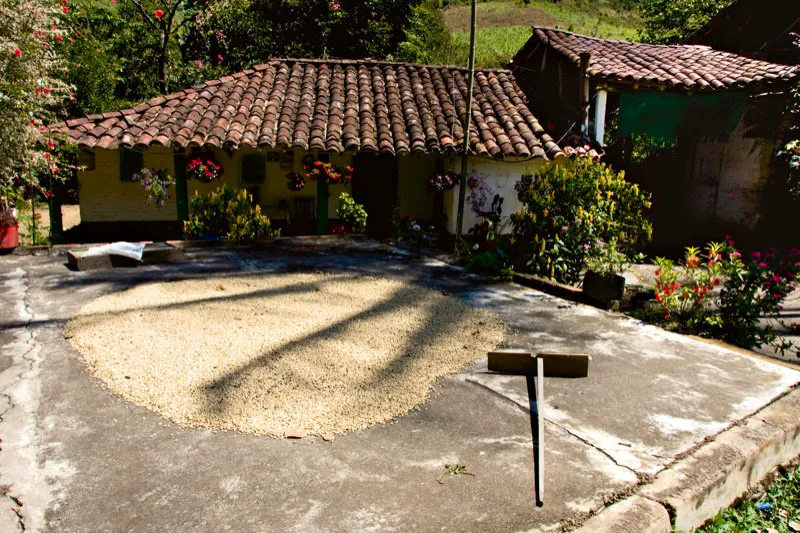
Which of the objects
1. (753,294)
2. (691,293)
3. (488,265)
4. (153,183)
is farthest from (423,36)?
(753,294)

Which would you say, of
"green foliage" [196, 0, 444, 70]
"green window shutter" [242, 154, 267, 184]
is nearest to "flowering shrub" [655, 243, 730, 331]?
"green window shutter" [242, 154, 267, 184]

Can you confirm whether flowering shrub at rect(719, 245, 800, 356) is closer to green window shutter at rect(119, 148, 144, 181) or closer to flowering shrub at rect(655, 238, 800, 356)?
flowering shrub at rect(655, 238, 800, 356)

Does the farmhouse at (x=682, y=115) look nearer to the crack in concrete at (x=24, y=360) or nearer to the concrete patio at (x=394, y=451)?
Result: the concrete patio at (x=394, y=451)

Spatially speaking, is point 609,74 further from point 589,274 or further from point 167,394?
point 167,394

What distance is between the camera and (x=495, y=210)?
11375mm

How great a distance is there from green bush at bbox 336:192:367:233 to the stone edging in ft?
25.9

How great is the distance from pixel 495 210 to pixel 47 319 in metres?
7.95

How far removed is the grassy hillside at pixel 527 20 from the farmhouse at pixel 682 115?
60.6 feet

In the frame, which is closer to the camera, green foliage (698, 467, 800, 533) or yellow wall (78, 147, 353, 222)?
green foliage (698, 467, 800, 533)

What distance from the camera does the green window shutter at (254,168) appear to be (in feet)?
45.5

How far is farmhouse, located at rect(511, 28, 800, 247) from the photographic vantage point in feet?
37.3

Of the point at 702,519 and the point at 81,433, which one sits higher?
the point at 81,433

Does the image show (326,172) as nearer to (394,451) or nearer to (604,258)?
(604,258)

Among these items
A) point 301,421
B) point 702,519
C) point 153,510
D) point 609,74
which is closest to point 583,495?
point 702,519
